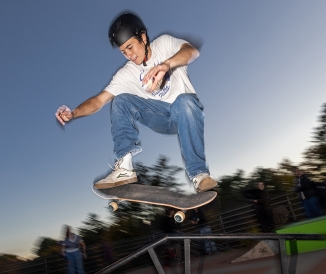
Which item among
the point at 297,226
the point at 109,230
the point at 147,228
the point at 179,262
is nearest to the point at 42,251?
the point at 109,230

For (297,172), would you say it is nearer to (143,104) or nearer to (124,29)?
(143,104)

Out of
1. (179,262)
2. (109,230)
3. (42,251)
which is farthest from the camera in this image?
(42,251)

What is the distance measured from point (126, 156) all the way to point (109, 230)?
13.6 meters

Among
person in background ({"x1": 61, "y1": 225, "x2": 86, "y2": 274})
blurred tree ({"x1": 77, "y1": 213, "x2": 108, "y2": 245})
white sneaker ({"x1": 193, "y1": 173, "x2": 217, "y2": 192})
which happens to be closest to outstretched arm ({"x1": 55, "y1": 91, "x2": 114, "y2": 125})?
white sneaker ({"x1": 193, "y1": 173, "x2": 217, "y2": 192})

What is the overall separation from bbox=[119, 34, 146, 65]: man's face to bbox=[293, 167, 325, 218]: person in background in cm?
529

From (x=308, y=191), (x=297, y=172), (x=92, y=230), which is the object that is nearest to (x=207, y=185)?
(x=297, y=172)

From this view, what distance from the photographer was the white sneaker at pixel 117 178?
2.59 meters

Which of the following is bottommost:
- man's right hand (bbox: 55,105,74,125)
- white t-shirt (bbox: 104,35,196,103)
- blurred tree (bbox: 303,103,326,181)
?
man's right hand (bbox: 55,105,74,125)

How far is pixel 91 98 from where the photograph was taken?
286cm

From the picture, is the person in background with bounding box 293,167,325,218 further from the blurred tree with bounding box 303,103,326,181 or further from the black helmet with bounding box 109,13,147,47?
the blurred tree with bounding box 303,103,326,181

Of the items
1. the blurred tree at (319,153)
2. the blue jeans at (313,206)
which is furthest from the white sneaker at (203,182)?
the blurred tree at (319,153)

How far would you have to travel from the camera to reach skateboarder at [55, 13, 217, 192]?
252 cm

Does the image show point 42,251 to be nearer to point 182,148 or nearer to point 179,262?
point 179,262

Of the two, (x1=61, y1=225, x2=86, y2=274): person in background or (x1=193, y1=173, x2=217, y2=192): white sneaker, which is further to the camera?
(x1=61, y1=225, x2=86, y2=274): person in background
